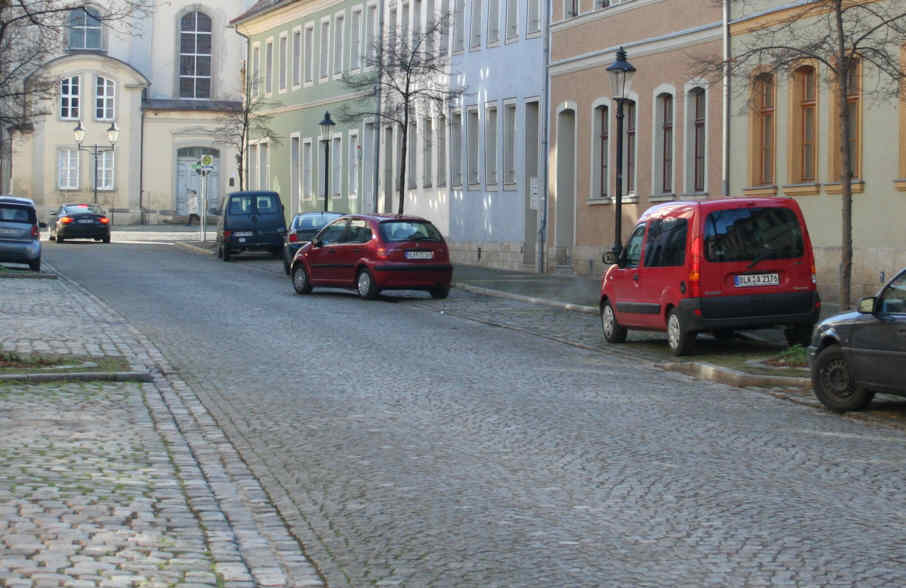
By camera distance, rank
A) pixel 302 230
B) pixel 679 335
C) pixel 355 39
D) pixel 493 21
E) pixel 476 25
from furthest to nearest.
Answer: pixel 355 39 < pixel 476 25 < pixel 493 21 < pixel 302 230 < pixel 679 335

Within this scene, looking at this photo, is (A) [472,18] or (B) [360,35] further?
(B) [360,35]

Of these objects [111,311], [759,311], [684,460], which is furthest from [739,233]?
[111,311]

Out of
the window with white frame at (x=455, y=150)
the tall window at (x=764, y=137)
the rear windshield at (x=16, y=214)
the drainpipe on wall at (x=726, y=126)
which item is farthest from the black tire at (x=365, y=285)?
the window with white frame at (x=455, y=150)

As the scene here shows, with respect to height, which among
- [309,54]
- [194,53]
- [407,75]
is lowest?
[407,75]

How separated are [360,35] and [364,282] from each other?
2981 cm

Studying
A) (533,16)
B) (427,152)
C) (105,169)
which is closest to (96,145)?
(105,169)

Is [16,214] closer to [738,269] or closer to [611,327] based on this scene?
[611,327]

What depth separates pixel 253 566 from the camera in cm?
709

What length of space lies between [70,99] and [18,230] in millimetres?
51804

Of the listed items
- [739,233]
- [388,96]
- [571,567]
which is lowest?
[571,567]

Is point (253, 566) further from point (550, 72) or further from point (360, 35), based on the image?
point (360, 35)

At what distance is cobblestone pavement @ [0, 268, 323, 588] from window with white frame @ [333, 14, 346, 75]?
151 ft

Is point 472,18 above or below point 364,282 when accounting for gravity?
above

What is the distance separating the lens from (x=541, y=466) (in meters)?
10.2
